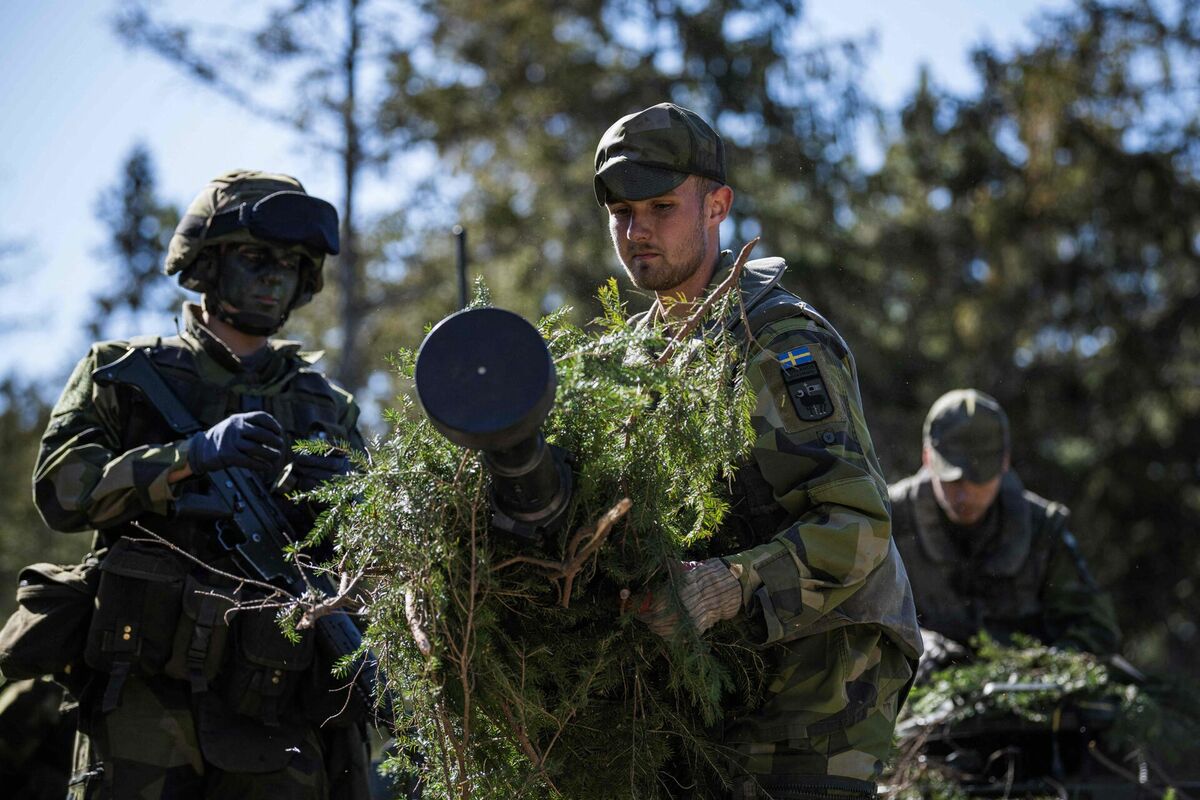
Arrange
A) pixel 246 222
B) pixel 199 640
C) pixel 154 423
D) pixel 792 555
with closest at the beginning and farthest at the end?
pixel 792 555, pixel 199 640, pixel 154 423, pixel 246 222

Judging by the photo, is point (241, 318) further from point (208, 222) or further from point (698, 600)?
point (698, 600)

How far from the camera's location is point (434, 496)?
3.49 meters

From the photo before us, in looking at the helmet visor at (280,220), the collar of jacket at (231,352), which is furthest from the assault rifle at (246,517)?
the helmet visor at (280,220)

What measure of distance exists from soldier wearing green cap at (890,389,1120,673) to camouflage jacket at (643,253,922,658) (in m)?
3.99

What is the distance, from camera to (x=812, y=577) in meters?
3.77

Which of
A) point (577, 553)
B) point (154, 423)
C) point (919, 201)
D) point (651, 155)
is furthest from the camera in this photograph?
point (919, 201)

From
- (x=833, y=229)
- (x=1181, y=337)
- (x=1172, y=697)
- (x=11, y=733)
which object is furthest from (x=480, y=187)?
(x=1172, y=697)

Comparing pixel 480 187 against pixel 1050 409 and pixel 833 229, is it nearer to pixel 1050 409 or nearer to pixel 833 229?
pixel 833 229

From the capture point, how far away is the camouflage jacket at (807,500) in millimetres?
3764

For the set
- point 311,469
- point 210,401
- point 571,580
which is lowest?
point 571,580

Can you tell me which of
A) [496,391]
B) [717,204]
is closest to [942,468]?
[717,204]

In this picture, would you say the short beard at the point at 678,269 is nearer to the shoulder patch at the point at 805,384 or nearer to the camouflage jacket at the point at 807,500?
the camouflage jacket at the point at 807,500

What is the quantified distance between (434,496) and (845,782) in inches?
55.6

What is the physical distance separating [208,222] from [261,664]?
1.87m
